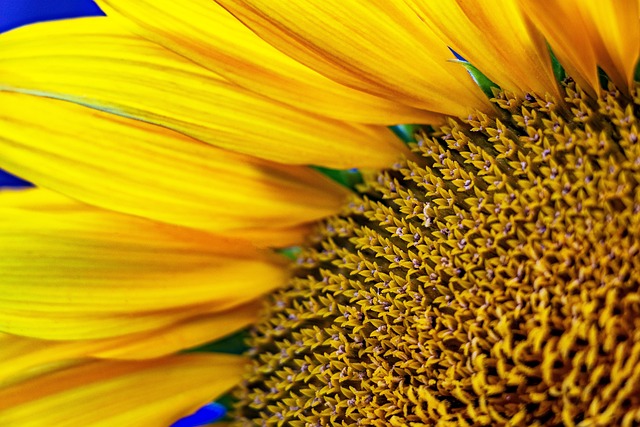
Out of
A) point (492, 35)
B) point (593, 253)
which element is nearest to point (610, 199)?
point (593, 253)

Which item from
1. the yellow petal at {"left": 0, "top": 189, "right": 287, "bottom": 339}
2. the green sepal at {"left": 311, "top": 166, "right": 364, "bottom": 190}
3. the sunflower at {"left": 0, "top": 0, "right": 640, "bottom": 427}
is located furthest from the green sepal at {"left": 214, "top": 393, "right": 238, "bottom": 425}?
the green sepal at {"left": 311, "top": 166, "right": 364, "bottom": 190}

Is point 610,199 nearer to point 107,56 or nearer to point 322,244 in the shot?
point 322,244

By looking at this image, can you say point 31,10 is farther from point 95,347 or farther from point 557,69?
point 557,69

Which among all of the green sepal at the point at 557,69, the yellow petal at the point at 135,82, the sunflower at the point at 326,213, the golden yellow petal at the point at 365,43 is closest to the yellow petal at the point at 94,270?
the sunflower at the point at 326,213

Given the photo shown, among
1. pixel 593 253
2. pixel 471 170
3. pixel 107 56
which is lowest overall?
pixel 593 253

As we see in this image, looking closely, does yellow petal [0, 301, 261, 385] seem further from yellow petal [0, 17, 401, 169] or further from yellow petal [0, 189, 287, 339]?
yellow petal [0, 17, 401, 169]

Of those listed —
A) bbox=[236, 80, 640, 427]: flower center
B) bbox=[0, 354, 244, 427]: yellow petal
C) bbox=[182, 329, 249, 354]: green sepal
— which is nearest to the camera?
bbox=[236, 80, 640, 427]: flower center

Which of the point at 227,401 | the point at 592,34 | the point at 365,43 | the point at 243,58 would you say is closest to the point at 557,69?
the point at 592,34
